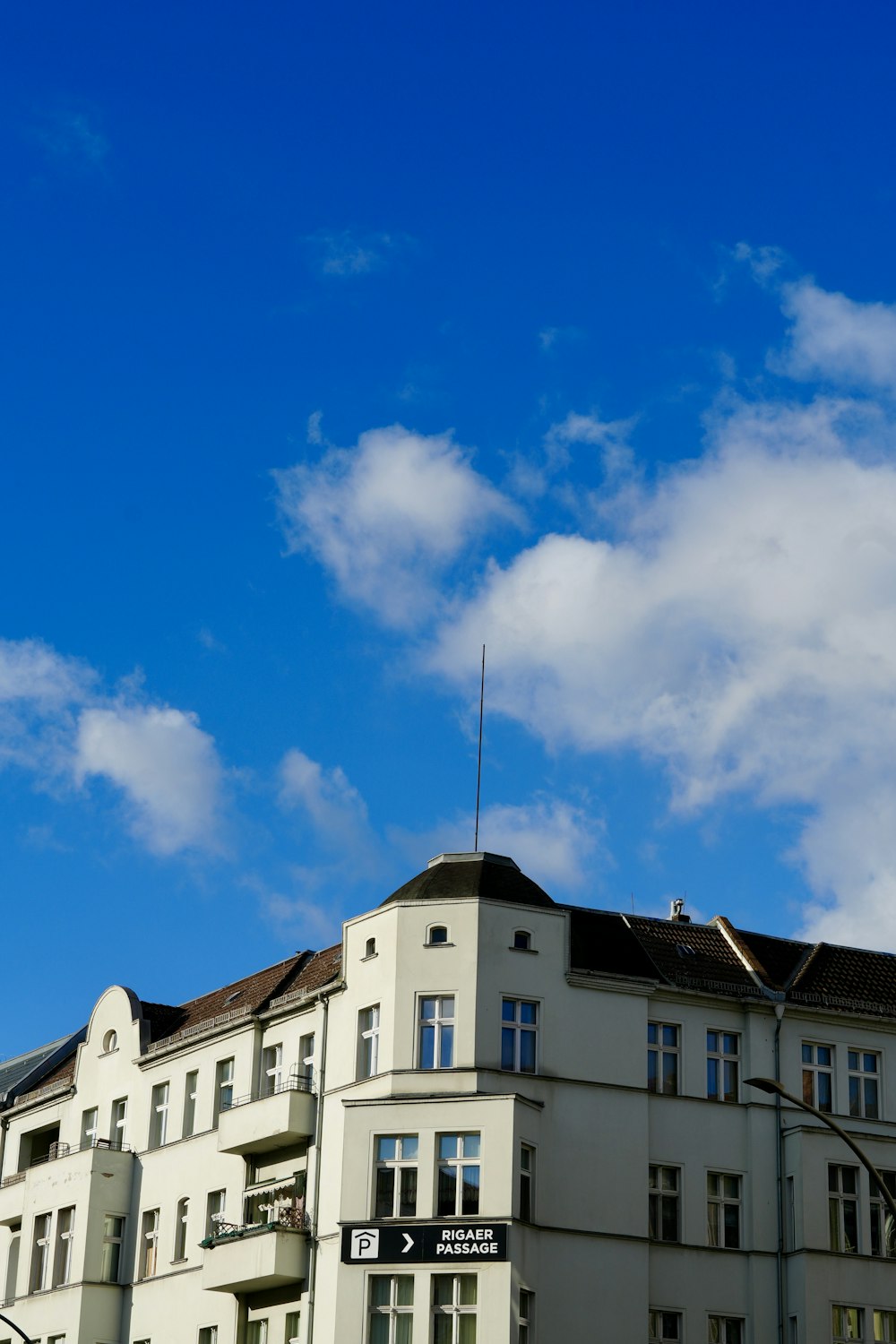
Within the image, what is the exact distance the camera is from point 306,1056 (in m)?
50.7

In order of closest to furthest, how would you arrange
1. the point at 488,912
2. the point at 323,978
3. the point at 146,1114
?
the point at 488,912 < the point at 323,978 < the point at 146,1114

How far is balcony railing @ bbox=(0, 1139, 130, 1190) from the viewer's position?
56.8 metres

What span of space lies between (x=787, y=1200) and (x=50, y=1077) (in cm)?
2740

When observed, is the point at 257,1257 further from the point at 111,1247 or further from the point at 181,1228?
the point at 111,1247

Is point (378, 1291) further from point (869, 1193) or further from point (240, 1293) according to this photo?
point (869, 1193)

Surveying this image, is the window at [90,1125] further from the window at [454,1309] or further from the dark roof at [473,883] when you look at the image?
the window at [454,1309]

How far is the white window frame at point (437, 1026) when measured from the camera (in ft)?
153

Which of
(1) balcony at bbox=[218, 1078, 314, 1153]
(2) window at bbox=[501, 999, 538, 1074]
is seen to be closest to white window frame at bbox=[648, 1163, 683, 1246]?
(2) window at bbox=[501, 999, 538, 1074]

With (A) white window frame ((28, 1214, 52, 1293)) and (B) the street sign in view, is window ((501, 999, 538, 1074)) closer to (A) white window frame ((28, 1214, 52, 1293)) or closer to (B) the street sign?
(B) the street sign

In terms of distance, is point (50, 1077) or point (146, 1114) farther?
point (50, 1077)

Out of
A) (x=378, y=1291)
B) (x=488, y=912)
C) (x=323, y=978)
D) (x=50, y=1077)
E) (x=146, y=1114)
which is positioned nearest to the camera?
(x=378, y=1291)

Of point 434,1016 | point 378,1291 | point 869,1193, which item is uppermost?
point 434,1016

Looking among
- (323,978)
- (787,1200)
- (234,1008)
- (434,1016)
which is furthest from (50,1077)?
(787,1200)

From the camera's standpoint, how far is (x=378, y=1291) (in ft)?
146
